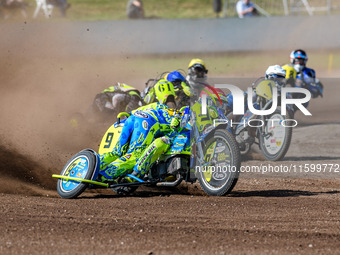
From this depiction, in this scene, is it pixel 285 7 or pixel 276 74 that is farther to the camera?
pixel 285 7

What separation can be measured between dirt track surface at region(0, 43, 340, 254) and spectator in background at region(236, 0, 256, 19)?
1445cm

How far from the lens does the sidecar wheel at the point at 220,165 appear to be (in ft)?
27.9

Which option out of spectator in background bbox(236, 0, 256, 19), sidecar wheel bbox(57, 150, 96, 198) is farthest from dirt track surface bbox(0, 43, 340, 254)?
spectator in background bbox(236, 0, 256, 19)

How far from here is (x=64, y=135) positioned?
1459cm

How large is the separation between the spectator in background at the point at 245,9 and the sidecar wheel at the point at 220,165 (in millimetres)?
20625

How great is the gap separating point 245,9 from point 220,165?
20938mm

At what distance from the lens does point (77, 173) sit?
356 inches

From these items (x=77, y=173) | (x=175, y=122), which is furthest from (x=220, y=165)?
(x=77, y=173)

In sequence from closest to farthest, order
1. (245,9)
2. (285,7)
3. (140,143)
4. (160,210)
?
(160,210) → (140,143) → (245,9) → (285,7)

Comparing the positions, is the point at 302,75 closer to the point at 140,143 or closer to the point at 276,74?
the point at 276,74

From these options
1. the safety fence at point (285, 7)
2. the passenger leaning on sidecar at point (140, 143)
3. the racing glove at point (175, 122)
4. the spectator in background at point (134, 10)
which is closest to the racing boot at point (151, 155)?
the passenger leaning on sidecar at point (140, 143)

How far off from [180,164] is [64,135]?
20.5 feet

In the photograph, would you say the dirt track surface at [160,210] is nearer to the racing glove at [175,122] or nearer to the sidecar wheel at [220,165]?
the sidecar wheel at [220,165]

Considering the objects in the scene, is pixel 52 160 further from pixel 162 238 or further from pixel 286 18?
→ pixel 286 18
